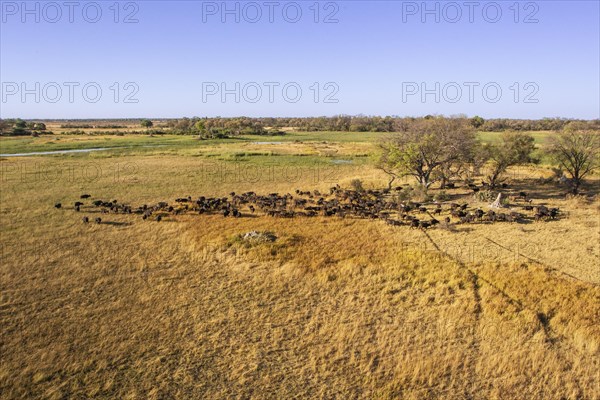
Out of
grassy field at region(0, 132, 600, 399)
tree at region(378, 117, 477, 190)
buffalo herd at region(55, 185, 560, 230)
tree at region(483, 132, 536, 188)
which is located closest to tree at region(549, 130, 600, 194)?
tree at region(483, 132, 536, 188)

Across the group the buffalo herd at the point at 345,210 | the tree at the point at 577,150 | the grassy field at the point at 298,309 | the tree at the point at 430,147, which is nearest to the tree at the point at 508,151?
the tree at the point at 430,147

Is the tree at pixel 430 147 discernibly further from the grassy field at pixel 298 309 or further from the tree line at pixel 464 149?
the grassy field at pixel 298 309

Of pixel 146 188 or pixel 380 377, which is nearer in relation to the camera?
pixel 380 377

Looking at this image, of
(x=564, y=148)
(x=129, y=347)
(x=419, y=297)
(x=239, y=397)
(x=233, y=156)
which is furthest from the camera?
(x=233, y=156)

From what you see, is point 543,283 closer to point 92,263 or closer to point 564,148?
point 92,263

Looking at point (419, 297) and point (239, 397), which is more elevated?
point (419, 297)

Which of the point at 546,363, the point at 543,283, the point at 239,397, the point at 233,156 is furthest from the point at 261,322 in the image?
the point at 233,156

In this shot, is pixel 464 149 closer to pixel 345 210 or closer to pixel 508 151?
pixel 508 151
